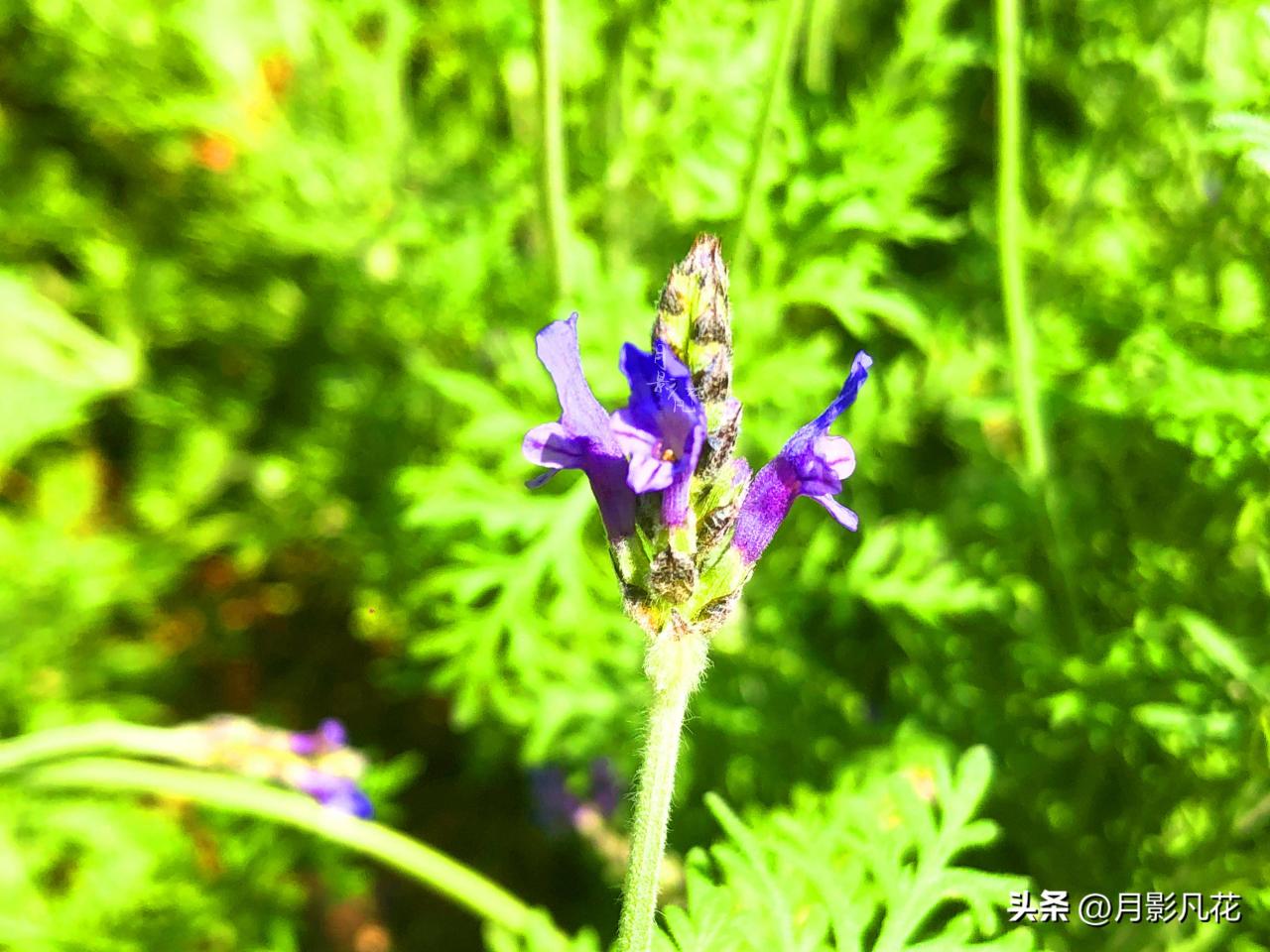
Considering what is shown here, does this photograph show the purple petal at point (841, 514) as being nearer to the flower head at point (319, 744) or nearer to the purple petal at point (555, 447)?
the purple petal at point (555, 447)

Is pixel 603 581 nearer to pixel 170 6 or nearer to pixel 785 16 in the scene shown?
pixel 785 16

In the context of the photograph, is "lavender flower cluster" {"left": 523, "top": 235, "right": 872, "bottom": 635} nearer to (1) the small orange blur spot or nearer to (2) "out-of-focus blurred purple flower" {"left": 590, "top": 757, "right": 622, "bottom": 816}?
(2) "out-of-focus blurred purple flower" {"left": 590, "top": 757, "right": 622, "bottom": 816}

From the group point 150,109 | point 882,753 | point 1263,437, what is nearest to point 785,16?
point 1263,437

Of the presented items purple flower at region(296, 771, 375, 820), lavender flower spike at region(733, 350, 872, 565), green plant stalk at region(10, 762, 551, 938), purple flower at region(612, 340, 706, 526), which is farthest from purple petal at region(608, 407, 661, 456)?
purple flower at region(296, 771, 375, 820)

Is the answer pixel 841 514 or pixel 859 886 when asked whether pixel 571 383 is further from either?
pixel 859 886

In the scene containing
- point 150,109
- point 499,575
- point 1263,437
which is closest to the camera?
point 1263,437

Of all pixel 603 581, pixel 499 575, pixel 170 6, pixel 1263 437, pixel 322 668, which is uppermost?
pixel 170 6

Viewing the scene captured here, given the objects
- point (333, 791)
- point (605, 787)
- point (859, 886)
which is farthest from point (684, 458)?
point (605, 787)
